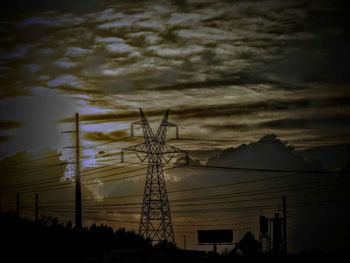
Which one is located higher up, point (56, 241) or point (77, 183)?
point (77, 183)

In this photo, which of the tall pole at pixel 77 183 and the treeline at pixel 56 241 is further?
the treeline at pixel 56 241

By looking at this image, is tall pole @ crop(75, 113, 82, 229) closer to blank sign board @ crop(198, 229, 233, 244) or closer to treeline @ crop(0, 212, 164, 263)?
treeline @ crop(0, 212, 164, 263)

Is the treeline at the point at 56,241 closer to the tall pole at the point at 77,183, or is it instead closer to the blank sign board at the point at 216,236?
the tall pole at the point at 77,183

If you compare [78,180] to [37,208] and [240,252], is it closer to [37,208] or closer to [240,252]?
[37,208]

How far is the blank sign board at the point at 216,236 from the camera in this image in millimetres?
81375

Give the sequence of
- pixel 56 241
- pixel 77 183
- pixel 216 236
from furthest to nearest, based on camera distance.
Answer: pixel 216 236 → pixel 56 241 → pixel 77 183

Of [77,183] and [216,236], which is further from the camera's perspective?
[216,236]

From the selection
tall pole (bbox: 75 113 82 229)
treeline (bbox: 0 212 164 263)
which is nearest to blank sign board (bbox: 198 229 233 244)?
treeline (bbox: 0 212 164 263)

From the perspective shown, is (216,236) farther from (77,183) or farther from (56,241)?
(77,183)

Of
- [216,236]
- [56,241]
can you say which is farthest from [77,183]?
[216,236]

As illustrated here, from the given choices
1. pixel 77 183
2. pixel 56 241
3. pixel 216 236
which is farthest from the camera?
pixel 216 236

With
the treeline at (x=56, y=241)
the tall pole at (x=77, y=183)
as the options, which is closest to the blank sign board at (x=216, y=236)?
the treeline at (x=56, y=241)

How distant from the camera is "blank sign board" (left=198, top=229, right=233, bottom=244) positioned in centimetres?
8138

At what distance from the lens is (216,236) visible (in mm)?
81250
